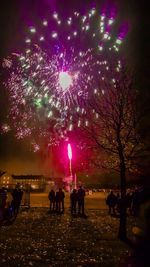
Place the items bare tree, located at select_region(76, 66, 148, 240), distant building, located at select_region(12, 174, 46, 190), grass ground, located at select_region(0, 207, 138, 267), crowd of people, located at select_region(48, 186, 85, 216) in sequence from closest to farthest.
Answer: grass ground, located at select_region(0, 207, 138, 267)
bare tree, located at select_region(76, 66, 148, 240)
crowd of people, located at select_region(48, 186, 85, 216)
distant building, located at select_region(12, 174, 46, 190)

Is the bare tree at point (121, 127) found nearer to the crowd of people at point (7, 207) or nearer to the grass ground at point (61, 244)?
the grass ground at point (61, 244)

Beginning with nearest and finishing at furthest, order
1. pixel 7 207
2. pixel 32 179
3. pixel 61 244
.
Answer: pixel 61 244, pixel 7 207, pixel 32 179

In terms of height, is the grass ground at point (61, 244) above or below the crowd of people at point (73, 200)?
below

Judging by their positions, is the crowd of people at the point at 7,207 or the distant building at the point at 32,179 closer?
the crowd of people at the point at 7,207

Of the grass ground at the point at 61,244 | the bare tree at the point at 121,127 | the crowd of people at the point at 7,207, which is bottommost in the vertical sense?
the grass ground at the point at 61,244

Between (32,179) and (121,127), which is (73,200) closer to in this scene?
(121,127)

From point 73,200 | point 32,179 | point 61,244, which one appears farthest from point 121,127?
point 32,179

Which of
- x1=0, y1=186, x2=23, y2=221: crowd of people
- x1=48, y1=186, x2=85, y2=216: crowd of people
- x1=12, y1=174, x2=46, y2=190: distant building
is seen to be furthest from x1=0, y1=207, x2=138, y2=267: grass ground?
x1=12, y1=174, x2=46, y2=190: distant building

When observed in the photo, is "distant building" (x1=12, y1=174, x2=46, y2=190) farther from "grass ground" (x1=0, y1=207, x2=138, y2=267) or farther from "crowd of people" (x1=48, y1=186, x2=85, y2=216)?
"grass ground" (x1=0, y1=207, x2=138, y2=267)

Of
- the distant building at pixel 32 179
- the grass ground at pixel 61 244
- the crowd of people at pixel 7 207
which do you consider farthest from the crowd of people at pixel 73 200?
the distant building at pixel 32 179

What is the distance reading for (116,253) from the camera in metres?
14.6

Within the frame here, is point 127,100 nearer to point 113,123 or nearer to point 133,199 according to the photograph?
point 113,123

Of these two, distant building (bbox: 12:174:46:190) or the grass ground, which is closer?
the grass ground


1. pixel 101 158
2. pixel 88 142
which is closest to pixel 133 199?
pixel 101 158
